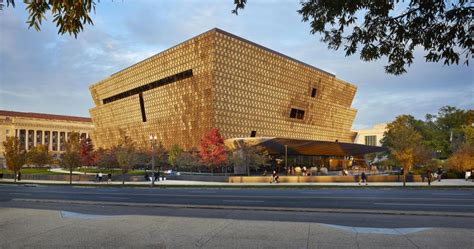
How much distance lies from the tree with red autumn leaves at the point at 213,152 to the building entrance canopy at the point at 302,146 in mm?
3153

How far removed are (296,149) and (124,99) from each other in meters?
54.4

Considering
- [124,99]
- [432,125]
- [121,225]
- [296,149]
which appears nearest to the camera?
[121,225]

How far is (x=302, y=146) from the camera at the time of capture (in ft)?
246

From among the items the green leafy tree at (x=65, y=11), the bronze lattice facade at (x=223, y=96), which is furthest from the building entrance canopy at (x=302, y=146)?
the green leafy tree at (x=65, y=11)

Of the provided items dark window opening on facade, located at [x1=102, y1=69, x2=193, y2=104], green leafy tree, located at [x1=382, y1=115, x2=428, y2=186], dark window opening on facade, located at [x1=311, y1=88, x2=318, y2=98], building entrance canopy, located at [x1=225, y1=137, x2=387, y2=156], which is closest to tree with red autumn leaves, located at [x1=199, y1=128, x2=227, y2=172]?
building entrance canopy, located at [x1=225, y1=137, x2=387, y2=156]

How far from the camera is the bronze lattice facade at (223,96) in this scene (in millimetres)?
77000

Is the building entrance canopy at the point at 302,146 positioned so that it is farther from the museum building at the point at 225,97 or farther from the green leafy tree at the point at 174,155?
the green leafy tree at the point at 174,155

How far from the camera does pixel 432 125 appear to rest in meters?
114

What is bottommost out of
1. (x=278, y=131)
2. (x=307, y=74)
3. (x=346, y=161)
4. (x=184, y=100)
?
(x=346, y=161)

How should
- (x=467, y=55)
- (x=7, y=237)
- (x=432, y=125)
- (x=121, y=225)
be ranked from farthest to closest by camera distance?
1. (x=432, y=125)
2. (x=121, y=225)
3. (x=7, y=237)
4. (x=467, y=55)

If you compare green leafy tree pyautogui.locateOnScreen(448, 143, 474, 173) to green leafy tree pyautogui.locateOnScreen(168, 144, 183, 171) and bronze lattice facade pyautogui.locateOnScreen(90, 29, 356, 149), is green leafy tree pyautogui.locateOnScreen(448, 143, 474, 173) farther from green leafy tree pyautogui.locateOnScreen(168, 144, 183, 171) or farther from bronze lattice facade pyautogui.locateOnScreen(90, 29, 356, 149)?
green leafy tree pyautogui.locateOnScreen(168, 144, 183, 171)

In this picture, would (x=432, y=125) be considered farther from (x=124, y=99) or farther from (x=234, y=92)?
(x=124, y=99)

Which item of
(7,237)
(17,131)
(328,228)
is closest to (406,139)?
(328,228)

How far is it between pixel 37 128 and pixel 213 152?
12540 centimetres
